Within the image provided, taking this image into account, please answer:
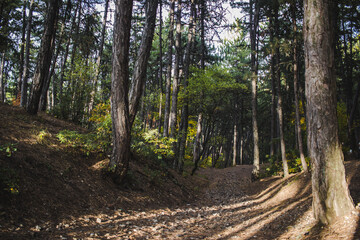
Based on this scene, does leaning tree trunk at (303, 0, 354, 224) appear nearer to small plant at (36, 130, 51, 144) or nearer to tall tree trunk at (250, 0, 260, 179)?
small plant at (36, 130, 51, 144)

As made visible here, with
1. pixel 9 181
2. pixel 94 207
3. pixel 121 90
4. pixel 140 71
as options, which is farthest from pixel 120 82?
pixel 9 181

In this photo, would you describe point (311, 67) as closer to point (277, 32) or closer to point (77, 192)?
point (77, 192)

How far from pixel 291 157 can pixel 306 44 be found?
1331 cm

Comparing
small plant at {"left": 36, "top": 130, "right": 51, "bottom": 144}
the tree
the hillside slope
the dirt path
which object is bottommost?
the dirt path

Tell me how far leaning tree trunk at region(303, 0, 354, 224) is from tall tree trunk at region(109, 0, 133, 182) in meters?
4.22

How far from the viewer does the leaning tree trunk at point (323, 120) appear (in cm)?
376

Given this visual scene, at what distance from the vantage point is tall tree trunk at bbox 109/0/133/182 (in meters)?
5.88

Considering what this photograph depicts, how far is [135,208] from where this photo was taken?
5.80 meters

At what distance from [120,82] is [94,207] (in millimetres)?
3133

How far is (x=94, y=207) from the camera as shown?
5.01 meters

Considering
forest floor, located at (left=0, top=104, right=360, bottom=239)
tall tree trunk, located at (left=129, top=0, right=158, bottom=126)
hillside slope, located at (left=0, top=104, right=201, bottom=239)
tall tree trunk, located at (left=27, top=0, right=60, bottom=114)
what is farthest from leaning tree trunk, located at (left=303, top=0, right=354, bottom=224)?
tall tree trunk, located at (left=27, top=0, right=60, bottom=114)

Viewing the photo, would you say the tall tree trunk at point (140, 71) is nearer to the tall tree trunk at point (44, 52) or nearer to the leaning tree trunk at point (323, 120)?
the leaning tree trunk at point (323, 120)

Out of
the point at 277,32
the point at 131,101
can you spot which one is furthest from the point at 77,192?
the point at 277,32

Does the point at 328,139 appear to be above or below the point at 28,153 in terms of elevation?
above
